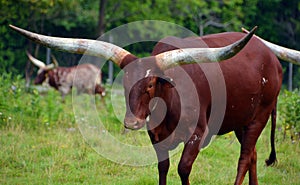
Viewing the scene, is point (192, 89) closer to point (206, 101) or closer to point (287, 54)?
point (206, 101)

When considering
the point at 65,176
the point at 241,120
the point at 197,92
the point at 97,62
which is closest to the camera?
the point at 197,92

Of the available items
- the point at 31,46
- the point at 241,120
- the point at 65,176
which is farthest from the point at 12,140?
the point at 31,46

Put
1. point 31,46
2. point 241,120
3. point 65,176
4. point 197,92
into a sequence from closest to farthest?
point 197,92 < point 241,120 < point 65,176 < point 31,46

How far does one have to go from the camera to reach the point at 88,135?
8641mm

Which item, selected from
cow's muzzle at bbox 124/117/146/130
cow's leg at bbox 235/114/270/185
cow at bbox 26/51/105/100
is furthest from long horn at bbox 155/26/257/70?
cow at bbox 26/51/105/100

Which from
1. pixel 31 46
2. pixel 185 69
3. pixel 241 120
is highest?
pixel 185 69

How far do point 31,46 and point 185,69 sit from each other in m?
17.5

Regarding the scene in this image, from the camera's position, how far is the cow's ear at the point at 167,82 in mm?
5106

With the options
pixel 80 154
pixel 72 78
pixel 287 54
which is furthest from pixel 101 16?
pixel 287 54

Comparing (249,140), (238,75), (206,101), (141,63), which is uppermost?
(141,63)

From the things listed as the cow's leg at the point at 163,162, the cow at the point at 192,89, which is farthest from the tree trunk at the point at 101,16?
the cow's leg at the point at 163,162

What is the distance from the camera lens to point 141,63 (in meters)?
5.09

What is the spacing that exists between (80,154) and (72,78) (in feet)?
32.3

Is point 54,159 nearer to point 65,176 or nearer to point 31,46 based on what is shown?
point 65,176
